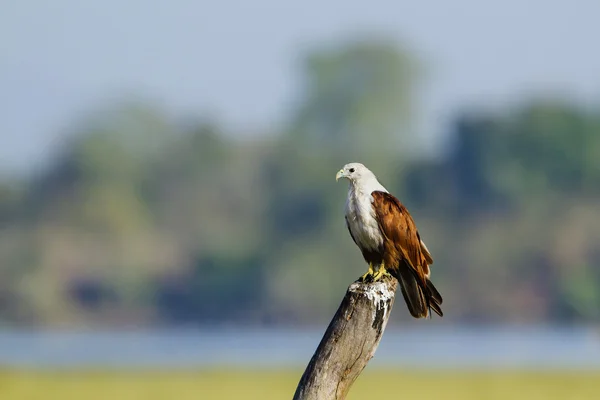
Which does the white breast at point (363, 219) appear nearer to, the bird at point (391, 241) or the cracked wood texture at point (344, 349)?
the bird at point (391, 241)

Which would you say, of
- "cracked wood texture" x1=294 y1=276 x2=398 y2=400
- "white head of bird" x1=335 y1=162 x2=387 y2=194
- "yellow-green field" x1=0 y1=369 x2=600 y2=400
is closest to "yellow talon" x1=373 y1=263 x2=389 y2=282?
"white head of bird" x1=335 y1=162 x2=387 y2=194

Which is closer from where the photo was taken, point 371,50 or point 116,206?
point 116,206

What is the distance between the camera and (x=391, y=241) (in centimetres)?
924

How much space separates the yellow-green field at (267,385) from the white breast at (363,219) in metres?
14.0

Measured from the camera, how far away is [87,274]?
66125 mm

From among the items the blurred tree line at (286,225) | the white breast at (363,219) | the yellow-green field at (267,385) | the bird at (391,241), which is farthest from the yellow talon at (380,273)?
the blurred tree line at (286,225)

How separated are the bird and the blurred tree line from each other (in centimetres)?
5136

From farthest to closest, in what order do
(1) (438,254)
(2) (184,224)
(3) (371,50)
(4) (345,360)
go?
1. (3) (371,50)
2. (2) (184,224)
3. (1) (438,254)
4. (4) (345,360)

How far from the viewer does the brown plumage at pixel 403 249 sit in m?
9.09

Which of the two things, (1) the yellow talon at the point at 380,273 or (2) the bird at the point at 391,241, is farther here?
(2) the bird at the point at 391,241

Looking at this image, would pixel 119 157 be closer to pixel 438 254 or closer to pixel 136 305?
pixel 136 305

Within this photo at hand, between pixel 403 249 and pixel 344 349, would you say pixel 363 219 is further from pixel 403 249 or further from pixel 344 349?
pixel 344 349

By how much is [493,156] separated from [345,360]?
61382mm

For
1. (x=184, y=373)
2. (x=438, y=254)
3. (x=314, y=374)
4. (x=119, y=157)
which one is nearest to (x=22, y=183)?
(x=119, y=157)
